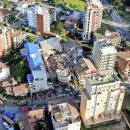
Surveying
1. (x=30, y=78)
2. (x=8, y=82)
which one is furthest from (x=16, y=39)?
(x=30, y=78)

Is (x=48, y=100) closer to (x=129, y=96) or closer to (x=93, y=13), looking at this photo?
(x=129, y=96)

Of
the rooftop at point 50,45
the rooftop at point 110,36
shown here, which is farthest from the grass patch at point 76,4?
the rooftop at point 50,45

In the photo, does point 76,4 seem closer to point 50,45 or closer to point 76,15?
point 76,15

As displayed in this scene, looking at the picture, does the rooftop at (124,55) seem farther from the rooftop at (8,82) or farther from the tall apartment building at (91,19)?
the rooftop at (8,82)

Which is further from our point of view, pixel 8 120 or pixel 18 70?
pixel 18 70

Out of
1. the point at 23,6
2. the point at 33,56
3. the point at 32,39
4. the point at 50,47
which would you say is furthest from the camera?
the point at 23,6

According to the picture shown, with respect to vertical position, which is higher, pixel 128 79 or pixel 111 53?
pixel 111 53

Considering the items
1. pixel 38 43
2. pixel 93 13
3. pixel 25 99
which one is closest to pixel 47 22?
pixel 38 43
